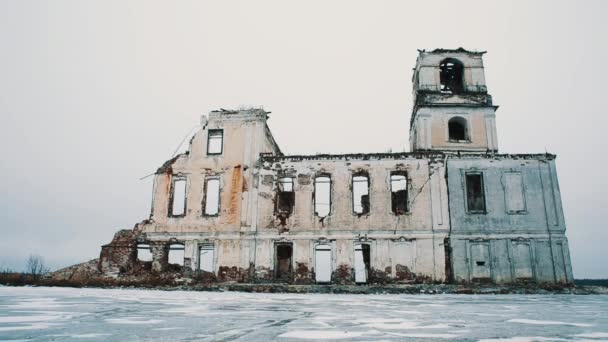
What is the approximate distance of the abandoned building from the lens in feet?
68.9

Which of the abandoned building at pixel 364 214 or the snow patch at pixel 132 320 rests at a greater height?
the abandoned building at pixel 364 214

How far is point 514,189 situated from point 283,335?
818 inches

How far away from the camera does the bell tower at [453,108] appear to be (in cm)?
2447

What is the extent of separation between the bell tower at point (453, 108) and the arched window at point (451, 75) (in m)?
0.06

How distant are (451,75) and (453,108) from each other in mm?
3037

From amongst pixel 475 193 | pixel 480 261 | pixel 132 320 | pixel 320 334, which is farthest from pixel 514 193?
pixel 132 320

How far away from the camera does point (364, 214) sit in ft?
72.5

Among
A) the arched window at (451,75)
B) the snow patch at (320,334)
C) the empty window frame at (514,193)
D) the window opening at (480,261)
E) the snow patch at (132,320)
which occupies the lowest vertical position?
the snow patch at (320,334)

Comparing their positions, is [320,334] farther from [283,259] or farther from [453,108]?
[453,108]

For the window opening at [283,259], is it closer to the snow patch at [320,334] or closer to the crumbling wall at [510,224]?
the crumbling wall at [510,224]

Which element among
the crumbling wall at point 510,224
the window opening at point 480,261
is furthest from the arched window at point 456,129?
the window opening at point 480,261

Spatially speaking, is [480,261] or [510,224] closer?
[480,261]

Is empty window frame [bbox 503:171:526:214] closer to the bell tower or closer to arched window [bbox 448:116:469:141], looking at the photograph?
the bell tower

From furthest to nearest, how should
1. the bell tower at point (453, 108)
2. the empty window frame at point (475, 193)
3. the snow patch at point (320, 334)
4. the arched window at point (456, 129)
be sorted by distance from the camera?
the arched window at point (456, 129) < the bell tower at point (453, 108) < the empty window frame at point (475, 193) < the snow patch at point (320, 334)
